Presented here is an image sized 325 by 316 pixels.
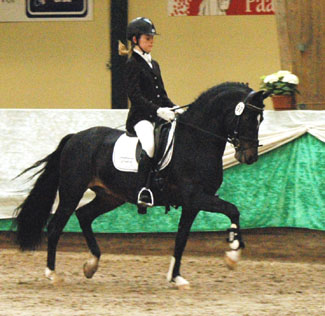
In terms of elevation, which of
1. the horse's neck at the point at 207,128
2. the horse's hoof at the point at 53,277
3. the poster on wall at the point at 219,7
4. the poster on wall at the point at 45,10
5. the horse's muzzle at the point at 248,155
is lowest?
the horse's hoof at the point at 53,277

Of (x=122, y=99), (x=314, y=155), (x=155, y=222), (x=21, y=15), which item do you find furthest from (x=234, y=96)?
(x=21, y=15)

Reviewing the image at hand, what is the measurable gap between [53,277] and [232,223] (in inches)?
68.4

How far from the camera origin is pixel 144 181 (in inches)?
306

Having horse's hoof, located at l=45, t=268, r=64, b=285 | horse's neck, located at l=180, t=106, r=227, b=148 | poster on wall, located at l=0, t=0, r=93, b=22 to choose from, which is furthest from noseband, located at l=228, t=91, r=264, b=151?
poster on wall, located at l=0, t=0, r=93, b=22

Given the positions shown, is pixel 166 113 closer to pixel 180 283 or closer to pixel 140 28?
pixel 140 28

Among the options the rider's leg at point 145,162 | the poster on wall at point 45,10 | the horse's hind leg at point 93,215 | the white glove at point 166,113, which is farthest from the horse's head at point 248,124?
the poster on wall at point 45,10

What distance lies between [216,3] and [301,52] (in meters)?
2.99

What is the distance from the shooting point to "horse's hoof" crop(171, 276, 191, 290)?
7629 mm

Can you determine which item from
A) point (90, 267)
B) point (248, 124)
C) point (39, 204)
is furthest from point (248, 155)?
point (39, 204)

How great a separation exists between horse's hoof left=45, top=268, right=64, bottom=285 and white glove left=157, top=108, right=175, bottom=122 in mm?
1677

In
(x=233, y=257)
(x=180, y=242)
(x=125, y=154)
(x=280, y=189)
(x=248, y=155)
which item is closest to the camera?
(x=233, y=257)

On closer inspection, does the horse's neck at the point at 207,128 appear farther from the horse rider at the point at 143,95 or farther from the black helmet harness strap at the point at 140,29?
the black helmet harness strap at the point at 140,29

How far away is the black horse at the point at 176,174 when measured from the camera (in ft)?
24.3

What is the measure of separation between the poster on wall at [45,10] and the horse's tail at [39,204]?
4199mm
